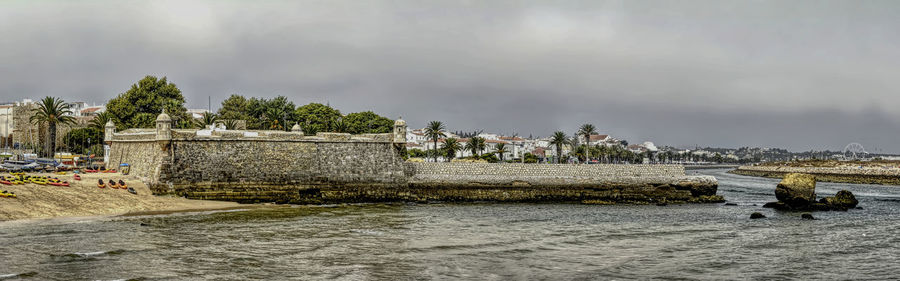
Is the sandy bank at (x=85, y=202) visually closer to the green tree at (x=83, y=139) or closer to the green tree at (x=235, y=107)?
the green tree at (x=83, y=139)

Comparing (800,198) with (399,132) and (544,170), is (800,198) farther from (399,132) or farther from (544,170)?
(399,132)

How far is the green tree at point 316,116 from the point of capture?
79.2 meters

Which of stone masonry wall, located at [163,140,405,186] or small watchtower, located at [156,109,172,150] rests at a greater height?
small watchtower, located at [156,109,172,150]

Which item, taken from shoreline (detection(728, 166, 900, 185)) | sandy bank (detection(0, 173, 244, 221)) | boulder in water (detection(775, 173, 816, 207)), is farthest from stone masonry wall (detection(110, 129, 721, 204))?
shoreline (detection(728, 166, 900, 185))

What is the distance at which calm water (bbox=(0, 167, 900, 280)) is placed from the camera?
19734 millimetres

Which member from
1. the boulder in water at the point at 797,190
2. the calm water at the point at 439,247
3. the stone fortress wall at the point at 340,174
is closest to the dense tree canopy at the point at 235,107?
the stone fortress wall at the point at 340,174

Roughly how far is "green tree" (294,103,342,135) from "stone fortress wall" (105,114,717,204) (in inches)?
1160

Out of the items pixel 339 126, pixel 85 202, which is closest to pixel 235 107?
pixel 339 126

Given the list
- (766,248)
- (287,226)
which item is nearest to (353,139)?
(287,226)

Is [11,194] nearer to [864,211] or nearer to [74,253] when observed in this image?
[74,253]

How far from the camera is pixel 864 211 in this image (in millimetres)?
43312

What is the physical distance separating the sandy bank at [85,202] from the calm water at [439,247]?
2137 mm

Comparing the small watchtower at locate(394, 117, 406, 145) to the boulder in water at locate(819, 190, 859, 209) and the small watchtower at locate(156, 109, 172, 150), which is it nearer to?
the small watchtower at locate(156, 109, 172, 150)

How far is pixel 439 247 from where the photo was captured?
2444 centimetres
